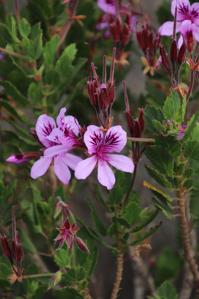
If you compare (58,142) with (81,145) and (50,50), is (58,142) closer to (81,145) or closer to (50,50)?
(81,145)

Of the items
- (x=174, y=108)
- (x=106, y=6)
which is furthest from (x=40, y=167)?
(x=106, y=6)

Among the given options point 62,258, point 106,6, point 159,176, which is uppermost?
point 106,6

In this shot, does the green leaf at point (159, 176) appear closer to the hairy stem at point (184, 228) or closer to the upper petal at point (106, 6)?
the hairy stem at point (184, 228)

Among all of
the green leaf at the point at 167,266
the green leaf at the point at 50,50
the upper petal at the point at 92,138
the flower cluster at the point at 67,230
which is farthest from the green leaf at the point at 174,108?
the green leaf at the point at 167,266

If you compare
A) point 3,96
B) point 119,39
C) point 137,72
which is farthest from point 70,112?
point 137,72

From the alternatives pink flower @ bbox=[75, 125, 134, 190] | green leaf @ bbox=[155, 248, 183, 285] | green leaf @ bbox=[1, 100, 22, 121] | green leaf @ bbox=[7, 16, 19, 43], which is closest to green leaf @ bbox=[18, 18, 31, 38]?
green leaf @ bbox=[7, 16, 19, 43]

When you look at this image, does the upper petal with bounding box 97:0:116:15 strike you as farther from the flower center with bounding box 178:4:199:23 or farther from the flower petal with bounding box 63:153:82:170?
the flower petal with bounding box 63:153:82:170

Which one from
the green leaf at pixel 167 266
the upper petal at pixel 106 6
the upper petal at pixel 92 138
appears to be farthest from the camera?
the green leaf at pixel 167 266
